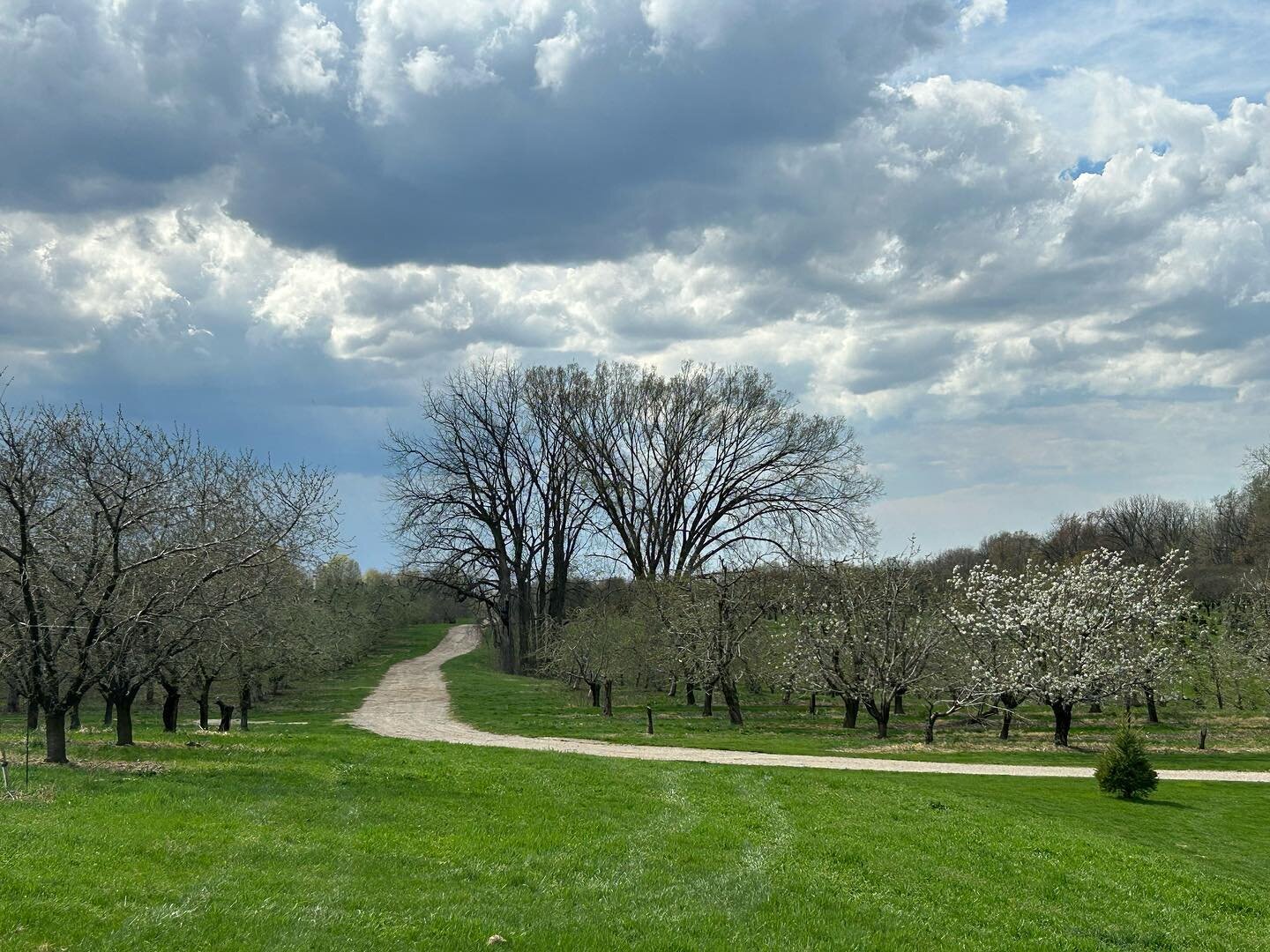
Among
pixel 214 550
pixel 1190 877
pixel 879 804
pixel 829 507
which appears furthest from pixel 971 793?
pixel 829 507

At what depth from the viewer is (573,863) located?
405 inches

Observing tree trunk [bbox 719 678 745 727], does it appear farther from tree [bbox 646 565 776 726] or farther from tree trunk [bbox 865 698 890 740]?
tree trunk [bbox 865 698 890 740]

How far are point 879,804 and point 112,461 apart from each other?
15.5 metres

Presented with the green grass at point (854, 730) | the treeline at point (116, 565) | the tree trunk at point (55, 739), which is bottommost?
the green grass at point (854, 730)

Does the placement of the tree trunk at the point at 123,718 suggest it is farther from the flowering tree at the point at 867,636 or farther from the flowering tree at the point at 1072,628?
the flowering tree at the point at 1072,628

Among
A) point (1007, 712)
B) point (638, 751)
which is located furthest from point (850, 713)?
point (638, 751)

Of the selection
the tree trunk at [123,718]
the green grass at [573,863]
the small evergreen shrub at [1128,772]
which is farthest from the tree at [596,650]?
the green grass at [573,863]

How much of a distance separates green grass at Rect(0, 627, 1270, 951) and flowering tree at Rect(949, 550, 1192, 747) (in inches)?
523

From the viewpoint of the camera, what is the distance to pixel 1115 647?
3244 centimetres

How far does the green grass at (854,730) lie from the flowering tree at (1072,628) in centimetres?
173

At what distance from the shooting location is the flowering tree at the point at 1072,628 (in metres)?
30.7

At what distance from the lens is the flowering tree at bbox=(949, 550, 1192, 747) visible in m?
30.7

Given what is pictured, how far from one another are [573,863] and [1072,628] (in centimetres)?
2756

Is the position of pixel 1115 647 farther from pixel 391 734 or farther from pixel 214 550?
pixel 214 550
